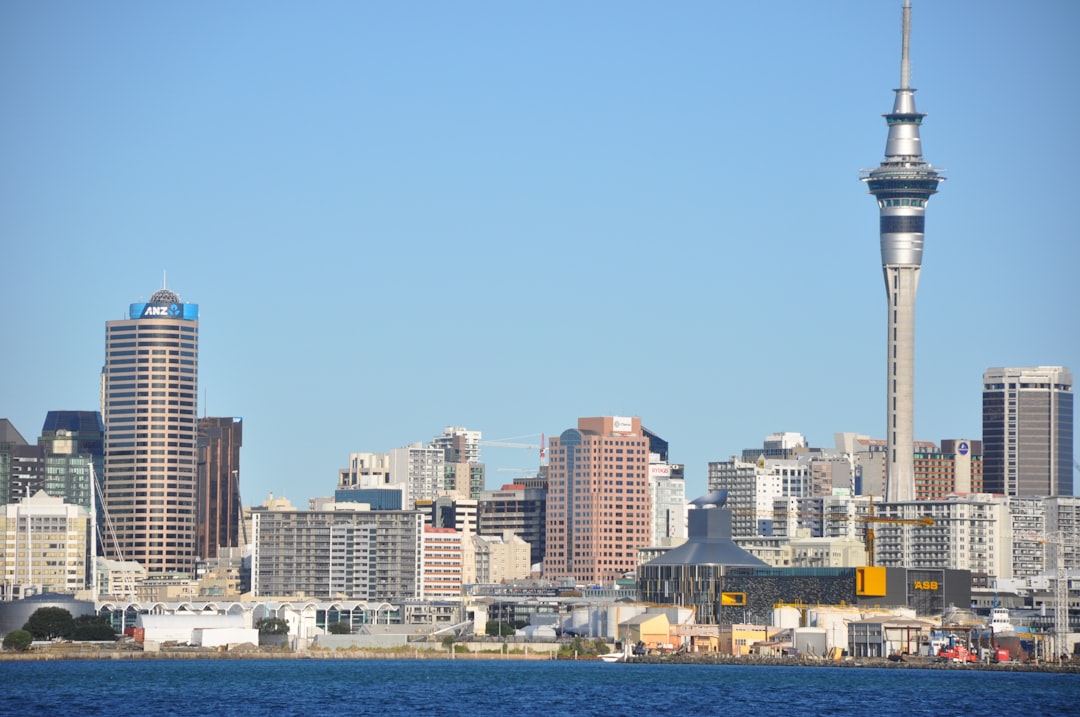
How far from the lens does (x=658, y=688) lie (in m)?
184

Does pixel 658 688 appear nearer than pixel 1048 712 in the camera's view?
No

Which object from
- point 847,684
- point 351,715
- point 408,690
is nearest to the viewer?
point 351,715

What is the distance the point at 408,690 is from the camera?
588 ft

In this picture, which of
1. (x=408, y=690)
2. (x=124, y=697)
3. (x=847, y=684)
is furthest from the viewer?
(x=847, y=684)

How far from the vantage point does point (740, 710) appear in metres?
155

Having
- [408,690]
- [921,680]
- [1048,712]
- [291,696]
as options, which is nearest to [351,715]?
[291,696]

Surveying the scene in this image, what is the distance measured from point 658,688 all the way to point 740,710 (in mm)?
29265

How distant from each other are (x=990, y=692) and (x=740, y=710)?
106 ft

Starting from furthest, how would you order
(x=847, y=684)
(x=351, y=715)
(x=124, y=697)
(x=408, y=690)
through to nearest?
(x=847, y=684) < (x=408, y=690) < (x=124, y=697) < (x=351, y=715)

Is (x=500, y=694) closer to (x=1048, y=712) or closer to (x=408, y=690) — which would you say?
(x=408, y=690)

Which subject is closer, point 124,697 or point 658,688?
point 124,697

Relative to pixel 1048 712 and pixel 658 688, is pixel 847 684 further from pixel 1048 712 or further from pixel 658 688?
pixel 1048 712

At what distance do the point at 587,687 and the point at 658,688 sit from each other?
5.73 metres

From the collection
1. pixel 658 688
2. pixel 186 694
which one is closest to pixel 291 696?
pixel 186 694
